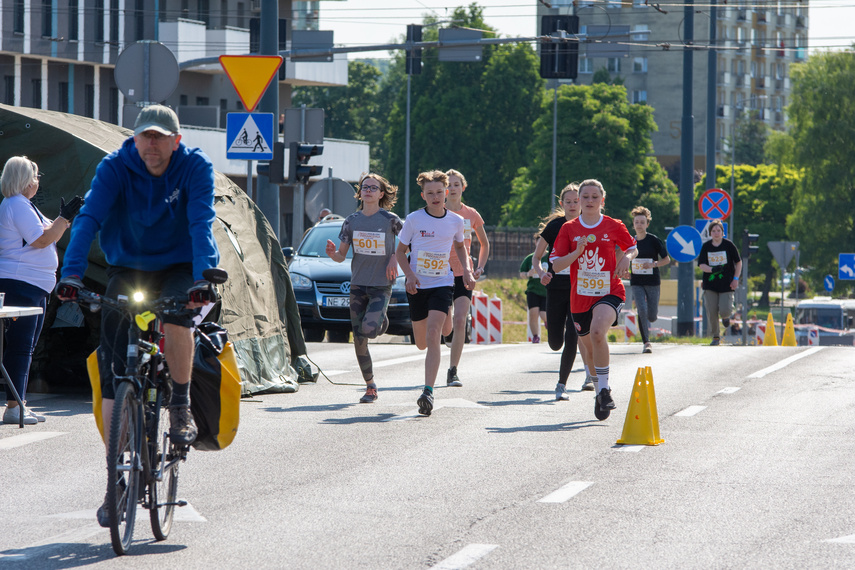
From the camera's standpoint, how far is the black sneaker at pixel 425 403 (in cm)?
1082

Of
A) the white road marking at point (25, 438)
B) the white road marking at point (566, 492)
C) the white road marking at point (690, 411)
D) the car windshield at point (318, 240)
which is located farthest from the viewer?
the car windshield at point (318, 240)

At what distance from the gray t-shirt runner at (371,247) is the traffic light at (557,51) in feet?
57.1

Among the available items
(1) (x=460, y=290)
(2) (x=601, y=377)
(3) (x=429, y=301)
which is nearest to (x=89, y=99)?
(1) (x=460, y=290)

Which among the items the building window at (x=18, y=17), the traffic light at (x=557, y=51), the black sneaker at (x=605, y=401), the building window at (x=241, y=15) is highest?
the building window at (x=241, y=15)

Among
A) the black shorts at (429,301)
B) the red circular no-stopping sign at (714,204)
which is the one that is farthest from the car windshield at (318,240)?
the red circular no-stopping sign at (714,204)

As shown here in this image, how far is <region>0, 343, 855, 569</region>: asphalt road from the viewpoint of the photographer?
6043 millimetres

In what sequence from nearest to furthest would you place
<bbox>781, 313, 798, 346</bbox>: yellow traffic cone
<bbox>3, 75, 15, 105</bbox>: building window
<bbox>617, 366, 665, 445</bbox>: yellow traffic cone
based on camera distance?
<bbox>617, 366, 665, 445</bbox>: yellow traffic cone → <bbox>781, 313, 798, 346</bbox>: yellow traffic cone → <bbox>3, 75, 15, 105</bbox>: building window

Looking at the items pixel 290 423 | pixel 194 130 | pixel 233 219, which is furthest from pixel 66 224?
pixel 194 130

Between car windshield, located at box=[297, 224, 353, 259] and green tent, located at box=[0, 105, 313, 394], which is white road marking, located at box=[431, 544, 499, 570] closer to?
green tent, located at box=[0, 105, 313, 394]

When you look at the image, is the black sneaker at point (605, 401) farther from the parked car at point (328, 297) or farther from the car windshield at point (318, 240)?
the car windshield at point (318, 240)

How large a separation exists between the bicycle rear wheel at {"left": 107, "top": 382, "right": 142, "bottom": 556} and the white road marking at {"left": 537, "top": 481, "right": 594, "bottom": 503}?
2404mm

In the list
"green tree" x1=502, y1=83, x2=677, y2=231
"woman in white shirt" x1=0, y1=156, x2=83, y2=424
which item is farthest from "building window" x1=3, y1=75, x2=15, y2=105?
"woman in white shirt" x1=0, y1=156, x2=83, y2=424

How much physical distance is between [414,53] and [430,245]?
2053cm

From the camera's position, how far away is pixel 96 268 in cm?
1168
